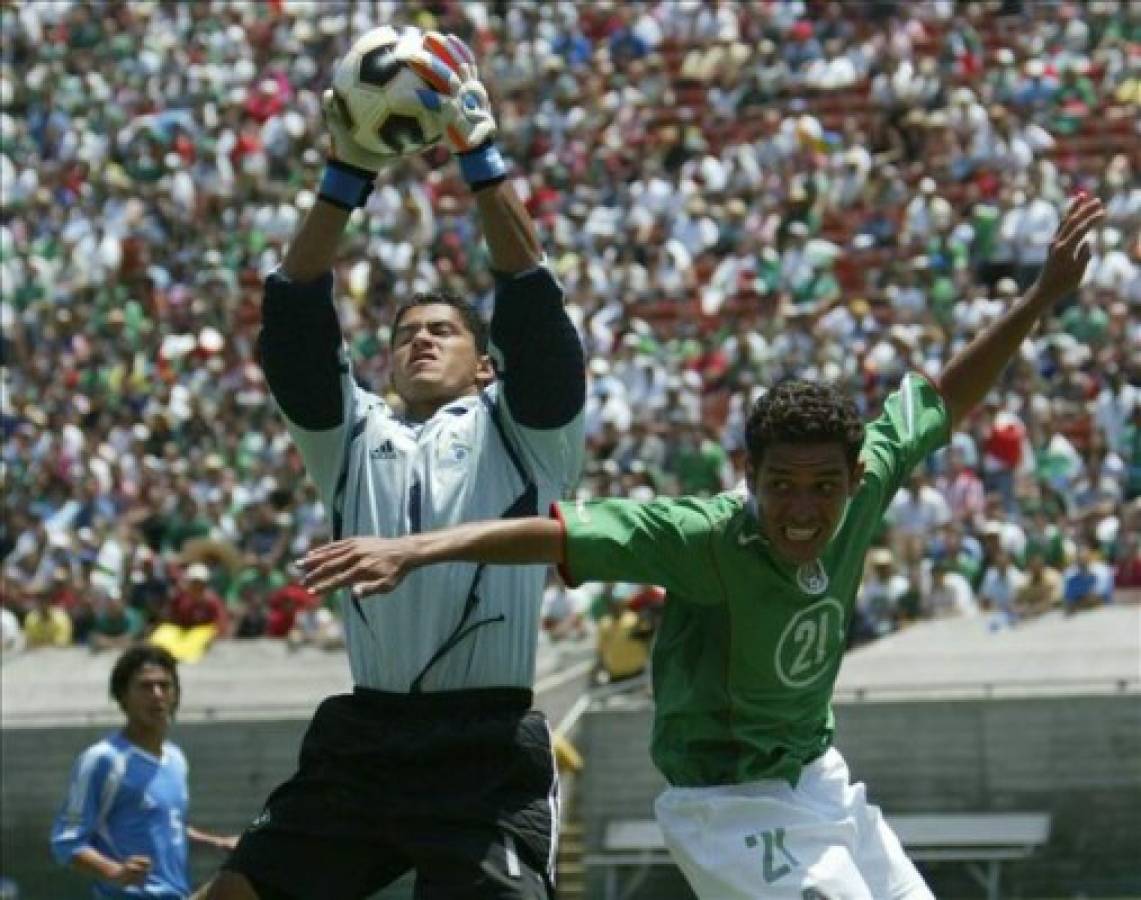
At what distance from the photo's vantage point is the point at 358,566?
21.0 feet

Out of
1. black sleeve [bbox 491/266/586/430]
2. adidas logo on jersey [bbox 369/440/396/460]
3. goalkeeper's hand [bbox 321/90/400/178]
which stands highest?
goalkeeper's hand [bbox 321/90/400/178]

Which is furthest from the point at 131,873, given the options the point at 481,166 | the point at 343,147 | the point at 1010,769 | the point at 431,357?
the point at 1010,769

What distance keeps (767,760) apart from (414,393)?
134cm

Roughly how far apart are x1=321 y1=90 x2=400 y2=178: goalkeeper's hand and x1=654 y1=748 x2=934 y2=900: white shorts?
1678 mm

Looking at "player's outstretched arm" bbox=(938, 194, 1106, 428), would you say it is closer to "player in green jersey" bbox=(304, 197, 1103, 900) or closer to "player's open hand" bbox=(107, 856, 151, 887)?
"player in green jersey" bbox=(304, 197, 1103, 900)

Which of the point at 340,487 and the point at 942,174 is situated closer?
the point at 340,487

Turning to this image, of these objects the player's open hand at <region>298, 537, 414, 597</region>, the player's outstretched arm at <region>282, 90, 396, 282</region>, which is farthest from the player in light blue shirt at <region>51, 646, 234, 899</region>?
the player's open hand at <region>298, 537, 414, 597</region>

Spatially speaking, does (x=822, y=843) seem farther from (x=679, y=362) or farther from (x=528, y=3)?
(x=528, y=3)

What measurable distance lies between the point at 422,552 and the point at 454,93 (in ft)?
4.29

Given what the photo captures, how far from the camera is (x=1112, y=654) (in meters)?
18.7

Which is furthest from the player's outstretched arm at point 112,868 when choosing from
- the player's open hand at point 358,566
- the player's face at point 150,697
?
the player's open hand at point 358,566

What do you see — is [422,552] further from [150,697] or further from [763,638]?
[150,697]

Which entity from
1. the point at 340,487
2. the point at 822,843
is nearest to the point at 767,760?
the point at 822,843

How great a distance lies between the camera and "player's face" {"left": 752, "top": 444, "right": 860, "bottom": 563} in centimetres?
703
